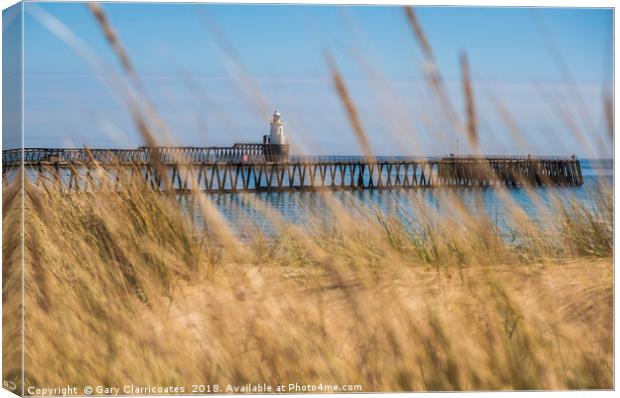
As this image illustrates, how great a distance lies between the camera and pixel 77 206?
12.1 ft

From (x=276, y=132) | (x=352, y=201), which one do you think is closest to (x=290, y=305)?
(x=352, y=201)

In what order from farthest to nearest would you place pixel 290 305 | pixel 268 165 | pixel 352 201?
pixel 268 165, pixel 352 201, pixel 290 305

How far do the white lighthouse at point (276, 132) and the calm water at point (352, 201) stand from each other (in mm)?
236

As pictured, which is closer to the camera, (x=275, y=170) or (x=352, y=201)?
(x=352, y=201)

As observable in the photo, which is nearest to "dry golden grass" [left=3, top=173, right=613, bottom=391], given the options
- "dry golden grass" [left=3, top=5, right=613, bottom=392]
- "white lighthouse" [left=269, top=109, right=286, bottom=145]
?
"dry golden grass" [left=3, top=5, right=613, bottom=392]

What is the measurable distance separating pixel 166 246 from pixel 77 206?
0.43 m

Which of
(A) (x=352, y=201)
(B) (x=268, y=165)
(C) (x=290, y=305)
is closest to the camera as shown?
(C) (x=290, y=305)

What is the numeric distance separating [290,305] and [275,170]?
0.84 meters

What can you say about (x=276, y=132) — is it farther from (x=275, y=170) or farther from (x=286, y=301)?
(x=286, y=301)

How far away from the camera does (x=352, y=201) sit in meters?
3.85

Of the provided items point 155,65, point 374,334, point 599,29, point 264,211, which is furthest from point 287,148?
point 599,29

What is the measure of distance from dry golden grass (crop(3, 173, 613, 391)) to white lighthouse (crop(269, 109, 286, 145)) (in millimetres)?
397

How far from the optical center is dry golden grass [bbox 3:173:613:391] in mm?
3451

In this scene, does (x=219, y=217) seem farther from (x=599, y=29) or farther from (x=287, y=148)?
(x=599, y=29)
